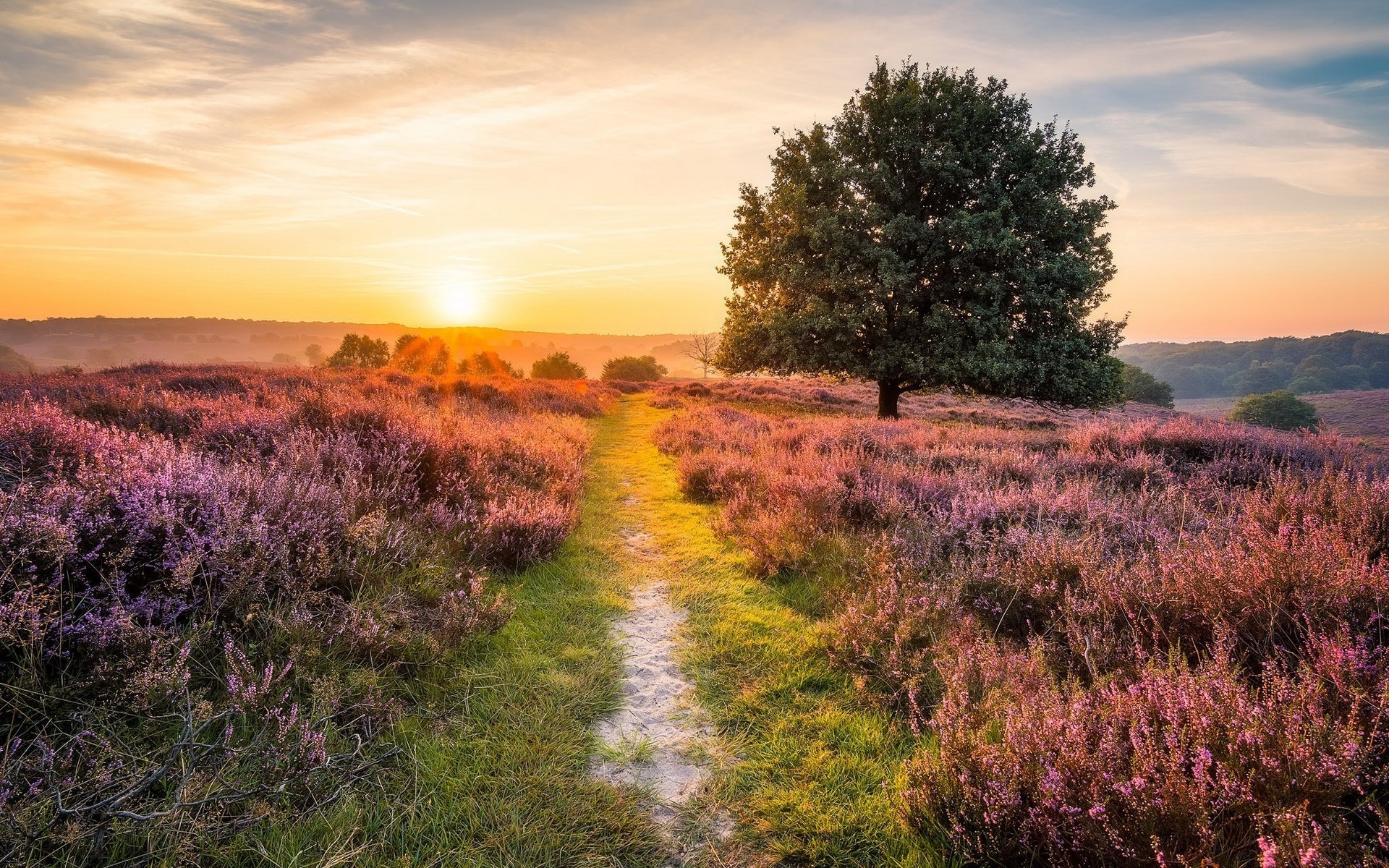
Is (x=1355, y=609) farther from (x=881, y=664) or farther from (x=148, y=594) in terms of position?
(x=148, y=594)

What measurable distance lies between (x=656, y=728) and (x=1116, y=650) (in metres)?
3.01

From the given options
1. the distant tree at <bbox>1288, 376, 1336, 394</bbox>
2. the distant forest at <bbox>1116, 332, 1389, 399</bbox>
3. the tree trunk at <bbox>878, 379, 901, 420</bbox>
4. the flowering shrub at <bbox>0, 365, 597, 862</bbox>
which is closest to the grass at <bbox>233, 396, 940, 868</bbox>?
the flowering shrub at <bbox>0, 365, 597, 862</bbox>

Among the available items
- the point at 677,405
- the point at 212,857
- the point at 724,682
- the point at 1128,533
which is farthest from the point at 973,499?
the point at 677,405

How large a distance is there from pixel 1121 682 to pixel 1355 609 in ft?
4.66

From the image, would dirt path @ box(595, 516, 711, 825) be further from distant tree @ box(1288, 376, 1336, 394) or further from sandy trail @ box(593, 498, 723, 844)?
distant tree @ box(1288, 376, 1336, 394)

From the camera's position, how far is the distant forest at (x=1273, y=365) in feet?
279

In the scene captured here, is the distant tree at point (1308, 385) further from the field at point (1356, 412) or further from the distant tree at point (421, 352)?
the distant tree at point (421, 352)

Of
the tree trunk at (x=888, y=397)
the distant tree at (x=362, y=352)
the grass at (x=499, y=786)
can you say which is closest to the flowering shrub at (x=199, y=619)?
the grass at (x=499, y=786)

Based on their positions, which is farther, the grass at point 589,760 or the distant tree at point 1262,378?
the distant tree at point 1262,378

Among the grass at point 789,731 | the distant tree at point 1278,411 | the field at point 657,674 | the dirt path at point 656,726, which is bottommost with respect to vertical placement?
the dirt path at point 656,726

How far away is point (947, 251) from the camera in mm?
15422

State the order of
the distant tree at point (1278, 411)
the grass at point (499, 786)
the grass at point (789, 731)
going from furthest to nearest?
the distant tree at point (1278, 411) < the grass at point (789, 731) < the grass at point (499, 786)

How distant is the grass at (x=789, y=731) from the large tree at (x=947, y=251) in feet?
39.4

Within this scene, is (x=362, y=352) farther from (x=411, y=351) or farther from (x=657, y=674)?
(x=657, y=674)
